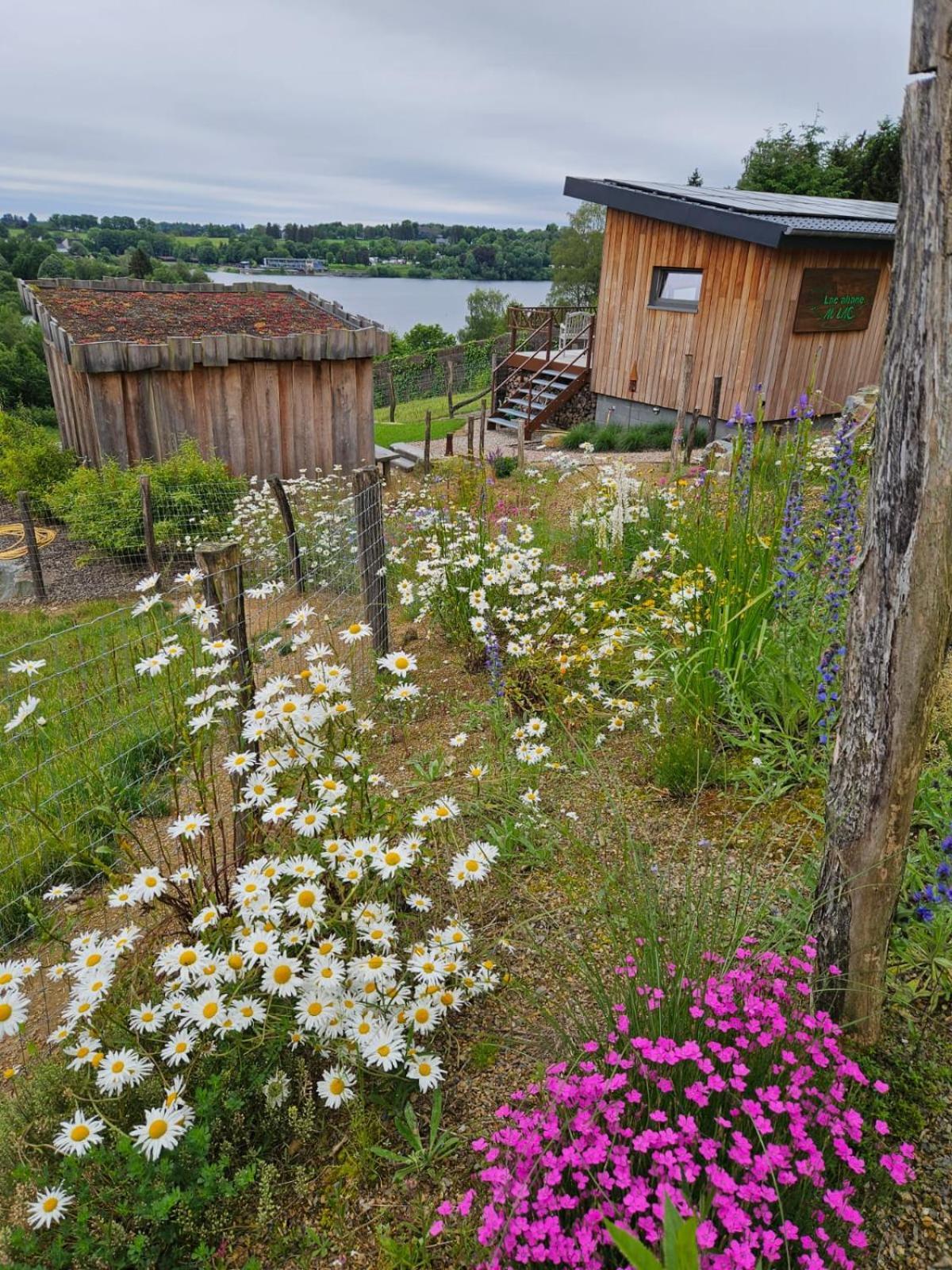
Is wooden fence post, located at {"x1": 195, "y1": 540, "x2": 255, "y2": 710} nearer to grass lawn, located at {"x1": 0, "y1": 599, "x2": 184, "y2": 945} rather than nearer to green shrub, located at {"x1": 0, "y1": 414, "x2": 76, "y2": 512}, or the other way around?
grass lawn, located at {"x1": 0, "y1": 599, "x2": 184, "y2": 945}

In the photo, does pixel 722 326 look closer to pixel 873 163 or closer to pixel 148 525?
pixel 148 525

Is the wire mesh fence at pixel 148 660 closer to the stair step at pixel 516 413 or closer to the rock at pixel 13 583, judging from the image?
the rock at pixel 13 583

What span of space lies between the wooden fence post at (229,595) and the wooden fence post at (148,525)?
5505 mm

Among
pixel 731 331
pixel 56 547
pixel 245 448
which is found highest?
pixel 731 331

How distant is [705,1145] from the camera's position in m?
1.49

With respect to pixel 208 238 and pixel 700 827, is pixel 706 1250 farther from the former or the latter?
pixel 208 238

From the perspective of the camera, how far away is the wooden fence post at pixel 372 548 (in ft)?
15.8

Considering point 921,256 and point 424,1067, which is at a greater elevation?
point 921,256

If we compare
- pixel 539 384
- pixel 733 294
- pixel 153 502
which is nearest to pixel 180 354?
pixel 153 502

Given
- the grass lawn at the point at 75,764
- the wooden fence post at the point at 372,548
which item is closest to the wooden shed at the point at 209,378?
the grass lawn at the point at 75,764

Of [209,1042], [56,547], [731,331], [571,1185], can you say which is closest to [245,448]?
[56,547]

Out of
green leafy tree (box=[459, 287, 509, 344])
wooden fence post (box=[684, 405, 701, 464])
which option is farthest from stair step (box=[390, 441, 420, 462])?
green leafy tree (box=[459, 287, 509, 344])

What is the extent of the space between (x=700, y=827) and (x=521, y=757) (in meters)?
0.70

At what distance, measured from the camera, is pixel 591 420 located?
54.7 feet
